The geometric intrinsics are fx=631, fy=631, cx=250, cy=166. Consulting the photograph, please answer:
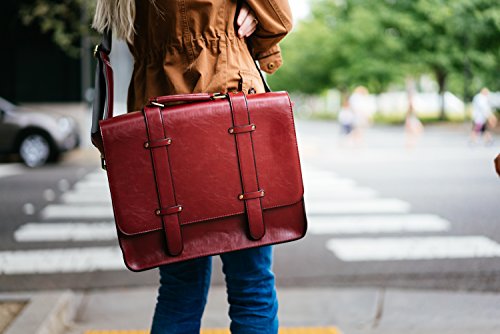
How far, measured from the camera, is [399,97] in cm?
6838

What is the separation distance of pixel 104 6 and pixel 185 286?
967 mm

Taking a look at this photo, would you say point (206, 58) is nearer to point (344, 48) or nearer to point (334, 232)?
point (334, 232)

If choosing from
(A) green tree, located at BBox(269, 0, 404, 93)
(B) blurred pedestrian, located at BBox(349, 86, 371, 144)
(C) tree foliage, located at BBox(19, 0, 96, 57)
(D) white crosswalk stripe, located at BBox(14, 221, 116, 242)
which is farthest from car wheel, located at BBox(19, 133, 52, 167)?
(A) green tree, located at BBox(269, 0, 404, 93)

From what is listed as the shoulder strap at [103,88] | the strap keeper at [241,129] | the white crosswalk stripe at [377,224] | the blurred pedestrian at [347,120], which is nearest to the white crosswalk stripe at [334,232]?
the white crosswalk stripe at [377,224]

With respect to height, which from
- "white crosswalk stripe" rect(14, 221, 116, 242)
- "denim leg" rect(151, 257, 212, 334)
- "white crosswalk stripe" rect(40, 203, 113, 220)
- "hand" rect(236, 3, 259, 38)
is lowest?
"white crosswalk stripe" rect(40, 203, 113, 220)

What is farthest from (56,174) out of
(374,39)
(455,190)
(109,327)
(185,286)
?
(374,39)

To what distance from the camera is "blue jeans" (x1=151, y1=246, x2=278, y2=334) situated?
81.0 inches

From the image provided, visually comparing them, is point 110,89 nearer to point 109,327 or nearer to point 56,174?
point 109,327

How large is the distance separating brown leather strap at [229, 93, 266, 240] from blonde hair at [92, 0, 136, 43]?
0.41 meters

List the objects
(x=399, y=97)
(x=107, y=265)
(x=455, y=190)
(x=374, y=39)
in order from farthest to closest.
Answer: (x=399, y=97)
(x=374, y=39)
(x=455, y=190)
(x=107, y=265)

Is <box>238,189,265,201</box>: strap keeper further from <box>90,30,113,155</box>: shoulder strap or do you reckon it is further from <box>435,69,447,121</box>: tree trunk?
<box>435,69,447,121</box>: tree trunk

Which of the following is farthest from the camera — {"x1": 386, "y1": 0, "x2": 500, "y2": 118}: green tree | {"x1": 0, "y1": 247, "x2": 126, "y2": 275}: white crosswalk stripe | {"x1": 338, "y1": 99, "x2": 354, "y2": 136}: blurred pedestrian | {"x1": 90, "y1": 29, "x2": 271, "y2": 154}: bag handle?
{"x1": 338, "y1": 99, "x2": 354, "y2": 136}: blurred pedestrian

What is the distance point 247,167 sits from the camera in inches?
75.9

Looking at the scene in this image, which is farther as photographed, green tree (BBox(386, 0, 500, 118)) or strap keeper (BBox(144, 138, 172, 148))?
green tree (BBox(386, 0, 500, 118))
